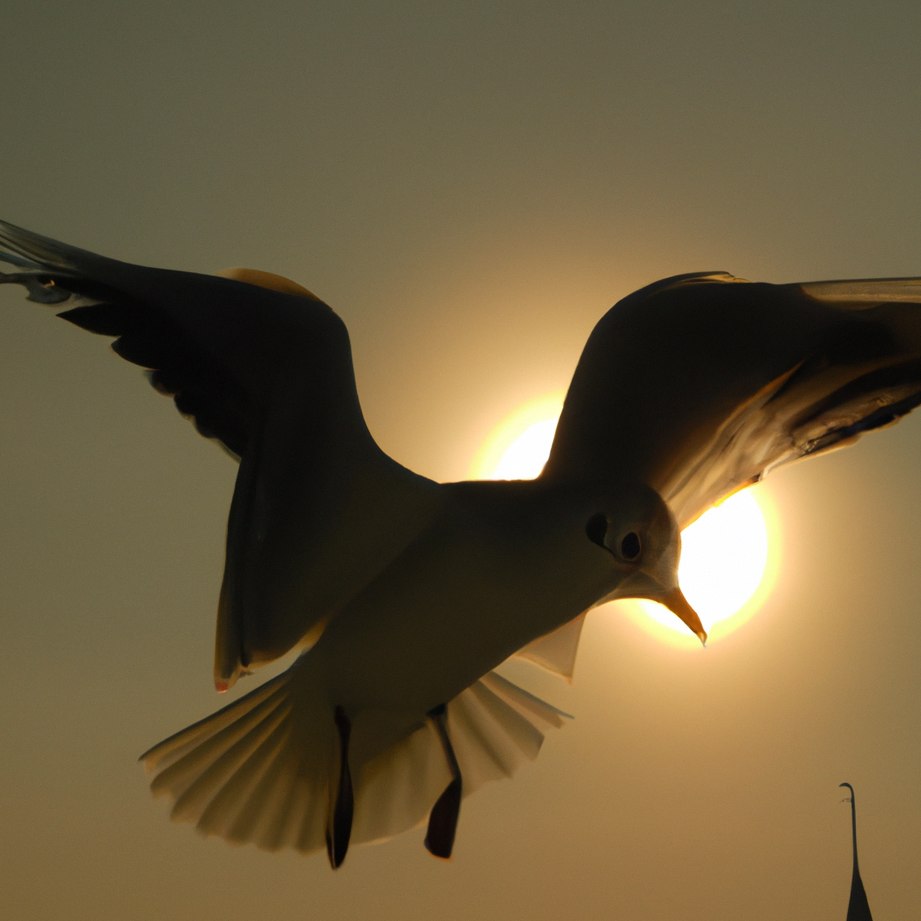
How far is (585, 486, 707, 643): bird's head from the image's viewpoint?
0.72 metres

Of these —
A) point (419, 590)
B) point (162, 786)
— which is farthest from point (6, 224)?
point (162, 786)

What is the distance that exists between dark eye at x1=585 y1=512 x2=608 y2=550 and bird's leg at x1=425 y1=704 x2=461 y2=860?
0.23 m

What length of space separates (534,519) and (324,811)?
40 cm

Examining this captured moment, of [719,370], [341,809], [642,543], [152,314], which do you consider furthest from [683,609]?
[152,314]

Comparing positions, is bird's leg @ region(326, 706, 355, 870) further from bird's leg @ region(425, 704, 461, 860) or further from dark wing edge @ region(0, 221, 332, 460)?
dark wing edge @ region(0, 221, 332, 460)

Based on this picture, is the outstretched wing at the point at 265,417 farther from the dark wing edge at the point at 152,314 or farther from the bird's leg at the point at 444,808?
the bird's leg at the point at 444,808

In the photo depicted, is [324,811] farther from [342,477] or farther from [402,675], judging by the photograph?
[342,477]

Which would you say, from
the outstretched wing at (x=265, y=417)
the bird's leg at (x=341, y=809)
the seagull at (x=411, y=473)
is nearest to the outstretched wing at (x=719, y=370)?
the seagull at (x=411, y=473)

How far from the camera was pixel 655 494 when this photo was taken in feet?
2.48

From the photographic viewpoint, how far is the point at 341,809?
767mm

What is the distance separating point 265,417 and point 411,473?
0.44 ft

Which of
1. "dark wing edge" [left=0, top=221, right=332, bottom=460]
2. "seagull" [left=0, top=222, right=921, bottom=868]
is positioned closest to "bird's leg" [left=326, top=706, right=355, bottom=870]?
"seagull" [left=0, top=222, right=921, bottom=868]

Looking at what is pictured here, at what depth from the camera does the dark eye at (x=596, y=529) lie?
2.35 feet

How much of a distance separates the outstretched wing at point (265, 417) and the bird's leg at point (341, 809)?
0.09 metres
